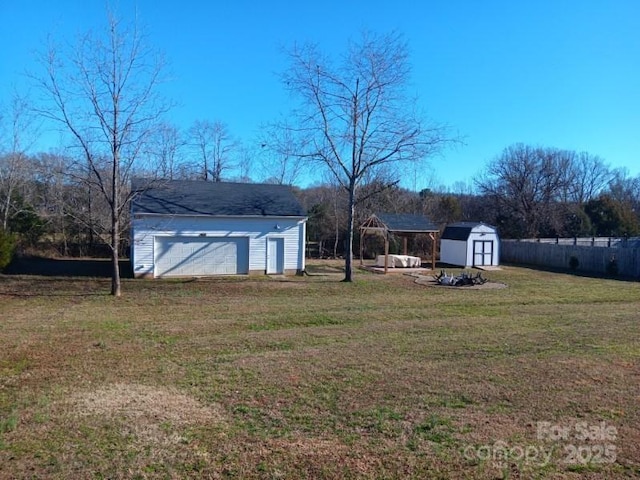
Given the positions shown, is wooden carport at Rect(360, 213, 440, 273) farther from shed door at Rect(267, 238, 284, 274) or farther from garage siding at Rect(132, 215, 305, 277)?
shed door at Rect(267, 238, 284, 274)

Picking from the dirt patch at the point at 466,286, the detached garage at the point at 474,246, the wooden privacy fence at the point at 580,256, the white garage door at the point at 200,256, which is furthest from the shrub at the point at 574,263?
the white garage door at the point at 200,256

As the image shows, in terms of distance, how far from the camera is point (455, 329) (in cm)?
1022

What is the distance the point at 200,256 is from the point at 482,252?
54.0 ft

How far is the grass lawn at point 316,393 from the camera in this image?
13.1 feet

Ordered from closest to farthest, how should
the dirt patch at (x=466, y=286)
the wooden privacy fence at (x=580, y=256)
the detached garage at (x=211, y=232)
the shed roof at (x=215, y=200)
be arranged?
the dirt patch at (x=466, y=286)
the detached garage at (x=211, y=232)
the shed roof at (x=215, y=200)
the wooden privacy fence at (x=580, y=256)

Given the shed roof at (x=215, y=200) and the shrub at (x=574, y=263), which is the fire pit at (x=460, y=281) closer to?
the shed roof at (x=215, y=200)

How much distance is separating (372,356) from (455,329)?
10.6 ft

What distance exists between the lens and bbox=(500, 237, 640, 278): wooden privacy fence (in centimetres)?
2450

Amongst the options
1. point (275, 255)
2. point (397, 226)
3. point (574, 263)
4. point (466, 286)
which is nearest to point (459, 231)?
point (397, 226)

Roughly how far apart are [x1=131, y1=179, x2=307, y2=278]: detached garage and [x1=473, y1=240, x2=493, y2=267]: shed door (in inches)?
453

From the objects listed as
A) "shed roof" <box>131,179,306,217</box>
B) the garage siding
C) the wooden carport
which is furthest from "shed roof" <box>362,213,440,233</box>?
the garage siding

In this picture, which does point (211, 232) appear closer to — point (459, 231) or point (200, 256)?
point (200, 256)

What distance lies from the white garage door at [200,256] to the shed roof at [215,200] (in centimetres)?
124

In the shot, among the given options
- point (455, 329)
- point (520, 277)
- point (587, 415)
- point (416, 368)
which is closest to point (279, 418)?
point (416, 368)
